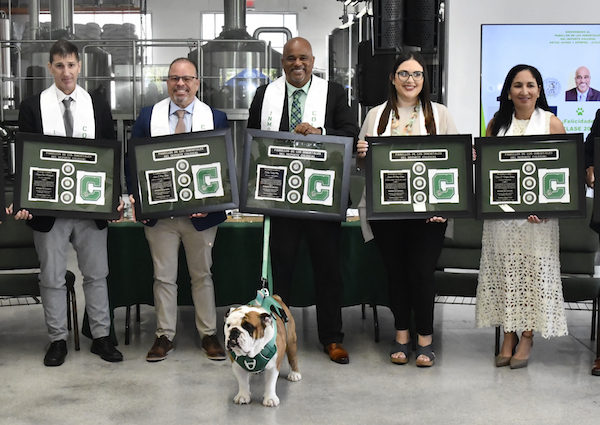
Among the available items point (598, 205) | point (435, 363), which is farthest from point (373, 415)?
point (598, 205)

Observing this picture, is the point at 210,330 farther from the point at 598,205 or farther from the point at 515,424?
the point at 598,205

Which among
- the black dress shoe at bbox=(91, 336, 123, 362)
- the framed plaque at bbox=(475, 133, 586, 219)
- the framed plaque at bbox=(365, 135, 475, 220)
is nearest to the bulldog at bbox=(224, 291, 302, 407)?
the framed plaque at bbox=(365, 135, 475, 220)

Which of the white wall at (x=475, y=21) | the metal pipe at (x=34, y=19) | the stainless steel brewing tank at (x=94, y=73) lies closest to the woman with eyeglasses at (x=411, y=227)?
the white wall at (x=475, y=21)

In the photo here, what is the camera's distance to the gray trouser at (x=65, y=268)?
3.57 m

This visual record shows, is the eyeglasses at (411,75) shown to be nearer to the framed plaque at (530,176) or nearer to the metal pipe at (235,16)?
the framed plaque at (530,176)

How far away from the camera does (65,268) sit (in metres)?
3.67

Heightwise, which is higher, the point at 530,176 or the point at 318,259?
the point at 530,176

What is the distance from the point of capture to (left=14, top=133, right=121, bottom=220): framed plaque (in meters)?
3.48

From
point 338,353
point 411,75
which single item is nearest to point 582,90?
point 411,75

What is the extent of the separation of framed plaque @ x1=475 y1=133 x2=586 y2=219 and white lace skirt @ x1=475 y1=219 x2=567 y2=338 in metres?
0.10

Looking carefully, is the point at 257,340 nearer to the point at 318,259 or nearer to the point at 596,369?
the point at 318,259

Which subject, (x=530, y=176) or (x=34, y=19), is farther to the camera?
(x=34, y=19)

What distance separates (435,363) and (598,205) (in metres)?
1.17

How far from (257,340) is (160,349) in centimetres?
113
